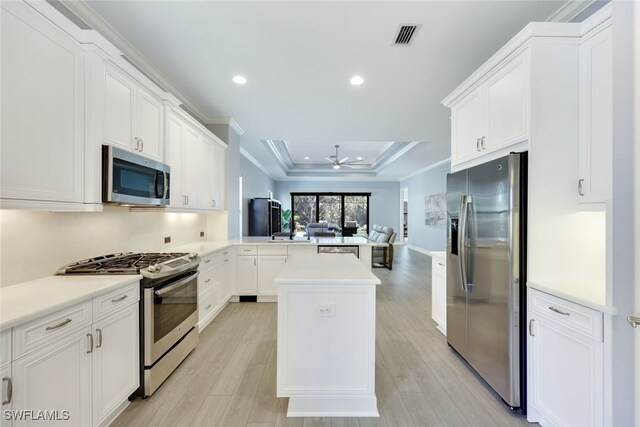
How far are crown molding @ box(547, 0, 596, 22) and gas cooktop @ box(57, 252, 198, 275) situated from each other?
3587mm

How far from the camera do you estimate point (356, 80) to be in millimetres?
2988

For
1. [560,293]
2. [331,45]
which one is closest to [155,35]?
[331,45]

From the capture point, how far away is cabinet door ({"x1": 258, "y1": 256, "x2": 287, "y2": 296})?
13.2 feet

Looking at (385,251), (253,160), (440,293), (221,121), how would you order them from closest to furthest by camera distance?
1. (440,293)
2. (221,121)
3. (385,251)
4. (253,160)

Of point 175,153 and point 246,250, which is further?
point 246,250

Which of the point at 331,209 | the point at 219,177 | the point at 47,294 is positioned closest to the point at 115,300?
the point at 47,294


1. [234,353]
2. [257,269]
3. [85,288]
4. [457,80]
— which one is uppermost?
[457,80]

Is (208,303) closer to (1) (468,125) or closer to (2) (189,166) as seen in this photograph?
(2) (189,166)

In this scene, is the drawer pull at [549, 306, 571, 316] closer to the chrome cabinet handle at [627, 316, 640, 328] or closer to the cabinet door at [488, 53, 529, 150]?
the chrome cabinet handle at [627, 316, 640, 328]

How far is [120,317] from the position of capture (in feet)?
5.75

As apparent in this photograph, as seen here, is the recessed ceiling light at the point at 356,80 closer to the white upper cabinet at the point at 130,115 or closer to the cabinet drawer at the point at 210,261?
the white upper cabinet at the point at 130,115

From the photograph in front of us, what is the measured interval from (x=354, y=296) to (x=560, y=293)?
3.91 ft

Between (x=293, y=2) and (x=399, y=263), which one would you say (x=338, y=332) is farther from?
(x=399, y=263)

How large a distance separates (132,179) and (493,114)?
288cm
